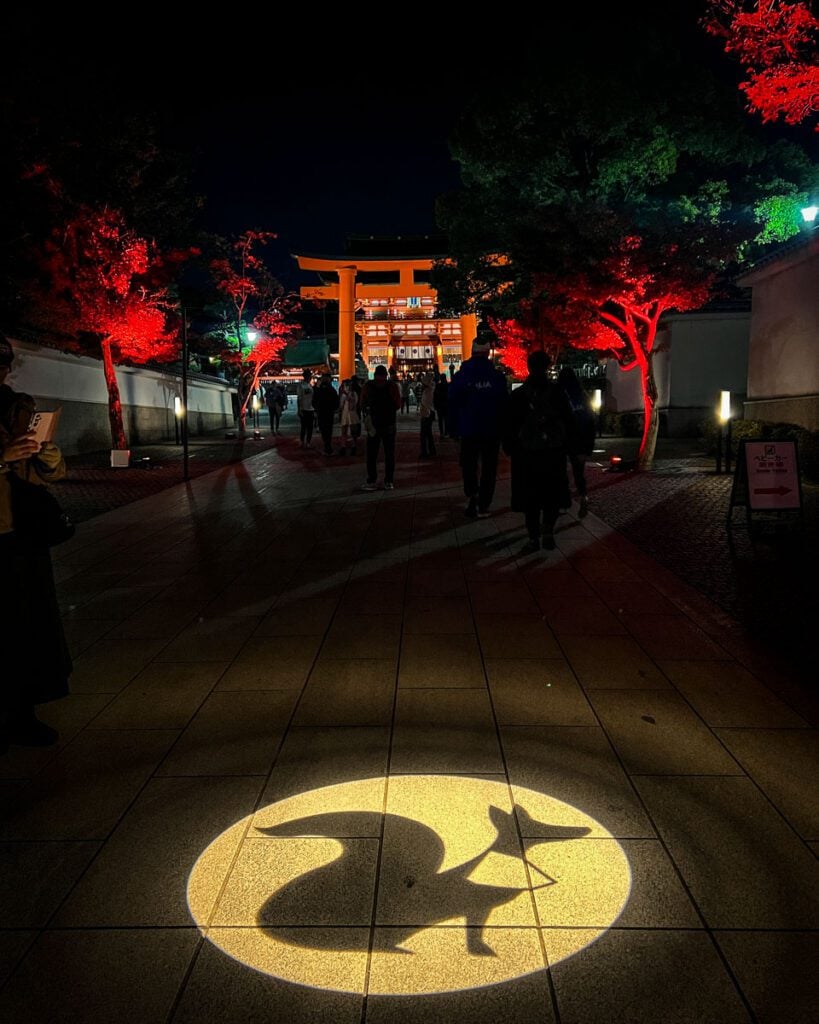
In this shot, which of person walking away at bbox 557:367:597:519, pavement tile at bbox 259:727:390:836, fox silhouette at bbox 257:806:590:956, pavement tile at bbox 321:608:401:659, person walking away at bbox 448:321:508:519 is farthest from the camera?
person walking away at bbox 448:321:508:519

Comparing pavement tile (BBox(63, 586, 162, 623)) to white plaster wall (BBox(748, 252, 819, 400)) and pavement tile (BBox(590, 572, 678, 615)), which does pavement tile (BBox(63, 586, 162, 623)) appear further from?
white plaster wall (BBox(748, 252, 819, 400))

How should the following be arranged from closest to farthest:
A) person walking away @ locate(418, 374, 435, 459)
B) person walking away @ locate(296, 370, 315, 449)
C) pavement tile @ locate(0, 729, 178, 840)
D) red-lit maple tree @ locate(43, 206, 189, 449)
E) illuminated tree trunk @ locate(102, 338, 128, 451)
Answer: pavement tile @ locate(0, 729, 178, 840)
red-lit maple tree @ locate(43, 206, 189, 449)
illuminated tree trunk @ locate(102, 338, 128, 451)
person walking away @ locate(418, 374, 435, 459)
person walking away @ locate(296, 370, 315, 449)

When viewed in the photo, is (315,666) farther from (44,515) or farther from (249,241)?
(249,241)

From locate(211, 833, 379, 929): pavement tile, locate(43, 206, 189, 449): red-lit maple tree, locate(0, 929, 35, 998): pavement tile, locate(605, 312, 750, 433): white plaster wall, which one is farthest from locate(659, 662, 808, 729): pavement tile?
locate(605, 312, 750, 433): white plaster wall

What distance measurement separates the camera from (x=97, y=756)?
11.2ft

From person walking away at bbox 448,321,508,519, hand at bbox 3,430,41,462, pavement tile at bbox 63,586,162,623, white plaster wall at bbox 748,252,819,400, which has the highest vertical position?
white plaster wall at bbox 748,252,819,400

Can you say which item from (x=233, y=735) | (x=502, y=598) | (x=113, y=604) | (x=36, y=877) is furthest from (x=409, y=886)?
(x=113, y=604)

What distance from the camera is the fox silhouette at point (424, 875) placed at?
2264mm

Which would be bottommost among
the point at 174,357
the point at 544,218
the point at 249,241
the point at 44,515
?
the point at 44,515

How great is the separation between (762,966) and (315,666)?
297 centimetres

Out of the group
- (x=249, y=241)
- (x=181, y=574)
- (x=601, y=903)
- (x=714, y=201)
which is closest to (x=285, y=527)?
(x=181, y=574)

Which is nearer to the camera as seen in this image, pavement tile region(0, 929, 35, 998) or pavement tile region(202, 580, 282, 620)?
pavement tile region(0, 929, 35, 998)

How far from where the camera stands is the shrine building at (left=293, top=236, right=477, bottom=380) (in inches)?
1794

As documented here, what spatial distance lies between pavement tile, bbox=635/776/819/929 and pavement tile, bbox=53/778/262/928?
1680 millimetres
